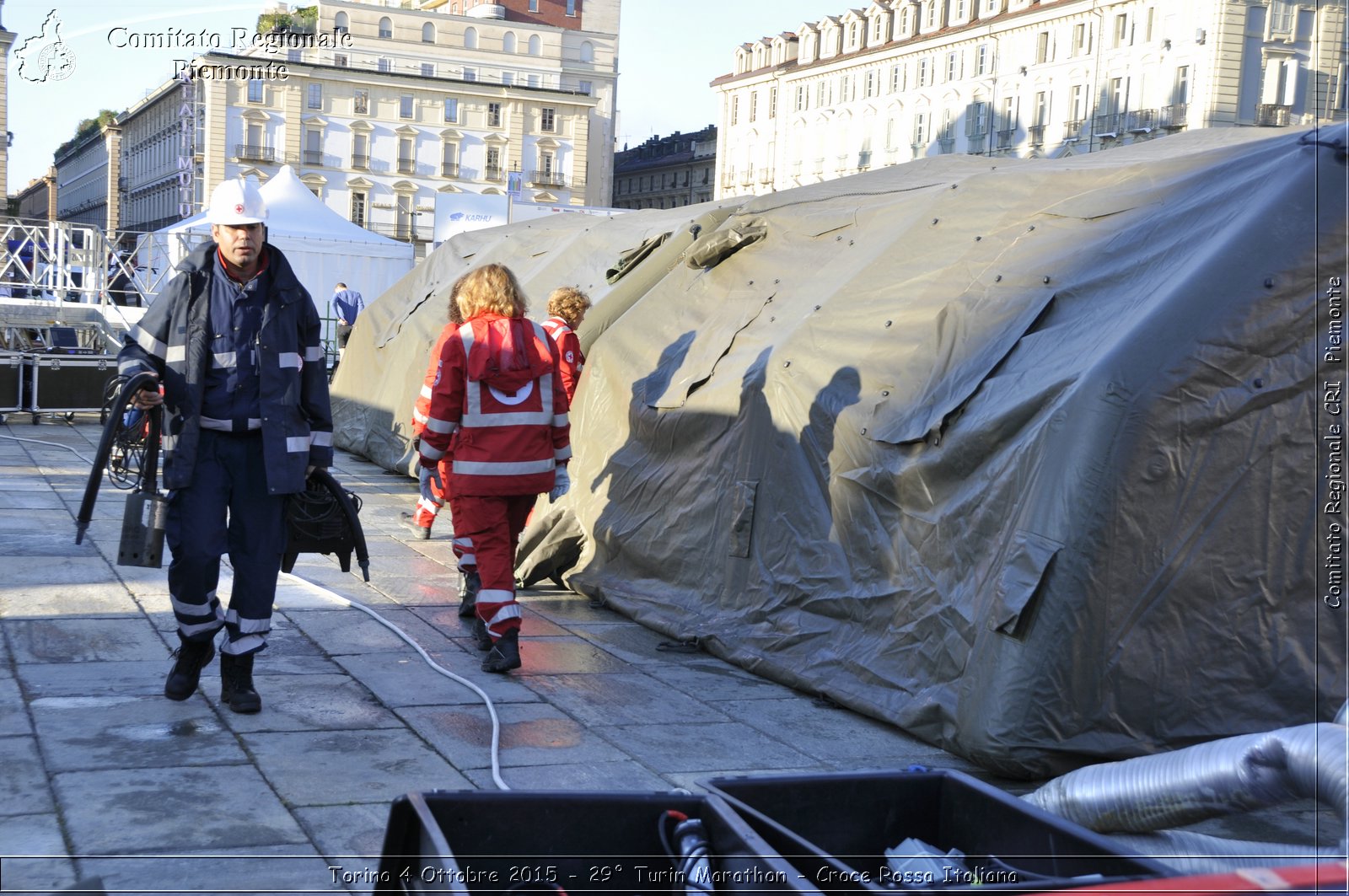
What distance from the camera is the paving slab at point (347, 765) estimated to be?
4344mm

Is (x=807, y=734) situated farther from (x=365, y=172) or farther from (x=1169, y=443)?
(x=365, y=172)

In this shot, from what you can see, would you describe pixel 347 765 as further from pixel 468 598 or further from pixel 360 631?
pixel 468 598

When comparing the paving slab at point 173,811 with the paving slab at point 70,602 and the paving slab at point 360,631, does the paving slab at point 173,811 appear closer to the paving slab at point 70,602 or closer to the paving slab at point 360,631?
the paving slab at point 360,631

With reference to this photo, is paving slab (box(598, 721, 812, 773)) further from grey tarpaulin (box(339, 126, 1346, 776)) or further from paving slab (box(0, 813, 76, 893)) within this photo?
paving slab (box(0, 813, 76, 893))

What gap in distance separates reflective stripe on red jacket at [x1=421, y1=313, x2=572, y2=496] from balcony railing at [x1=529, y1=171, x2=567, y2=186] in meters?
81.6

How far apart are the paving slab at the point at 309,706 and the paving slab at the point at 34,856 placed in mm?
1098

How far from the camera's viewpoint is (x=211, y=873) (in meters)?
3.60

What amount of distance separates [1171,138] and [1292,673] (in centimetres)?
303

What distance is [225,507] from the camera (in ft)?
17.2

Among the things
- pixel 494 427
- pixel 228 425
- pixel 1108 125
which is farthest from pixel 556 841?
pixel 1108 125

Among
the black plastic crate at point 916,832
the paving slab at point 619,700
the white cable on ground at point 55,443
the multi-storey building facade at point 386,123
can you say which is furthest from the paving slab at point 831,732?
the multi-storey building facade at point 386,123

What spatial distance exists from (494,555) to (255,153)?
248ft

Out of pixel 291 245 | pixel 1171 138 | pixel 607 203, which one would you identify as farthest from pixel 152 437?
pixel 607 203

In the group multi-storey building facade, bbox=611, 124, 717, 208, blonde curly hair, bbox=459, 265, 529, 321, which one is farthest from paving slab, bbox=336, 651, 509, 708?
multi-storey building facade, bbox=611, 124, 717, 208
